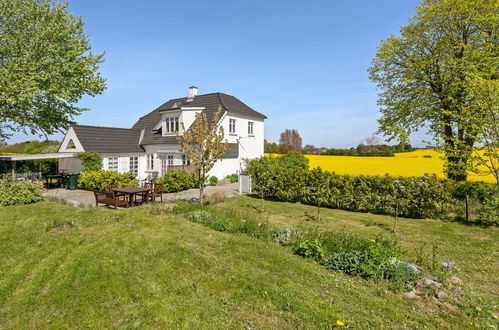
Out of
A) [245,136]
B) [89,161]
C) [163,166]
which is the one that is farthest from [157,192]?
[245,136]

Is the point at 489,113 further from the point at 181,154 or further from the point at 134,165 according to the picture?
the point at 134,165

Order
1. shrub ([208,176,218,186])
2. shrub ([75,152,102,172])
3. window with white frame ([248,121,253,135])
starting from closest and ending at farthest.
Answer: shrub ([75,152,102,172]) < shrub ([208,176,218,186]) < window with white frame ([248,121,253,135])

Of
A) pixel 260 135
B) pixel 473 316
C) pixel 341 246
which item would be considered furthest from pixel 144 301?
pixel 260 135

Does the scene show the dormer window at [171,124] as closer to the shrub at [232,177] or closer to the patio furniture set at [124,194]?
the shrub at [232,177]

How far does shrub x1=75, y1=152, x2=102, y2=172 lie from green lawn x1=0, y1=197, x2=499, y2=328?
12823 mm

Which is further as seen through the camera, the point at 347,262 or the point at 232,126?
the point at 232,126

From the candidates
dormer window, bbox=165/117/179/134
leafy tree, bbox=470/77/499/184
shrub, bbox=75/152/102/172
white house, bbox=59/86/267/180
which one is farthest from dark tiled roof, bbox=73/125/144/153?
leafy tree, bbox=470/77/499/184

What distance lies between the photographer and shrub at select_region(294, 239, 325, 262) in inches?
256

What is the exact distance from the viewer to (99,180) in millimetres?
18797

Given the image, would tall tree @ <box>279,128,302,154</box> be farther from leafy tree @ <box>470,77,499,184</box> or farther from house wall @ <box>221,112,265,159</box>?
leafy tree @ <box>470,77,499,184</box>

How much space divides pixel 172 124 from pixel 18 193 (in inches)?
525

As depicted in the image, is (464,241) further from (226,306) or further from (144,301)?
(144,301)

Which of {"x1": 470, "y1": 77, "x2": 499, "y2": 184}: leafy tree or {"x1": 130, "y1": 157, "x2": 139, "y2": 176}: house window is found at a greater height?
{"x1": 470, "y1": 77, "x2": 499, "y2": 184}: leafy tree

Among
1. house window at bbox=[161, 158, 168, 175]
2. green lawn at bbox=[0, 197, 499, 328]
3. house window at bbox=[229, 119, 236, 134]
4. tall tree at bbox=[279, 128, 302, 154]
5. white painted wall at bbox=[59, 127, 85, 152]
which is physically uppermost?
tall tree at bbox=[279, 128, 302, 154]
